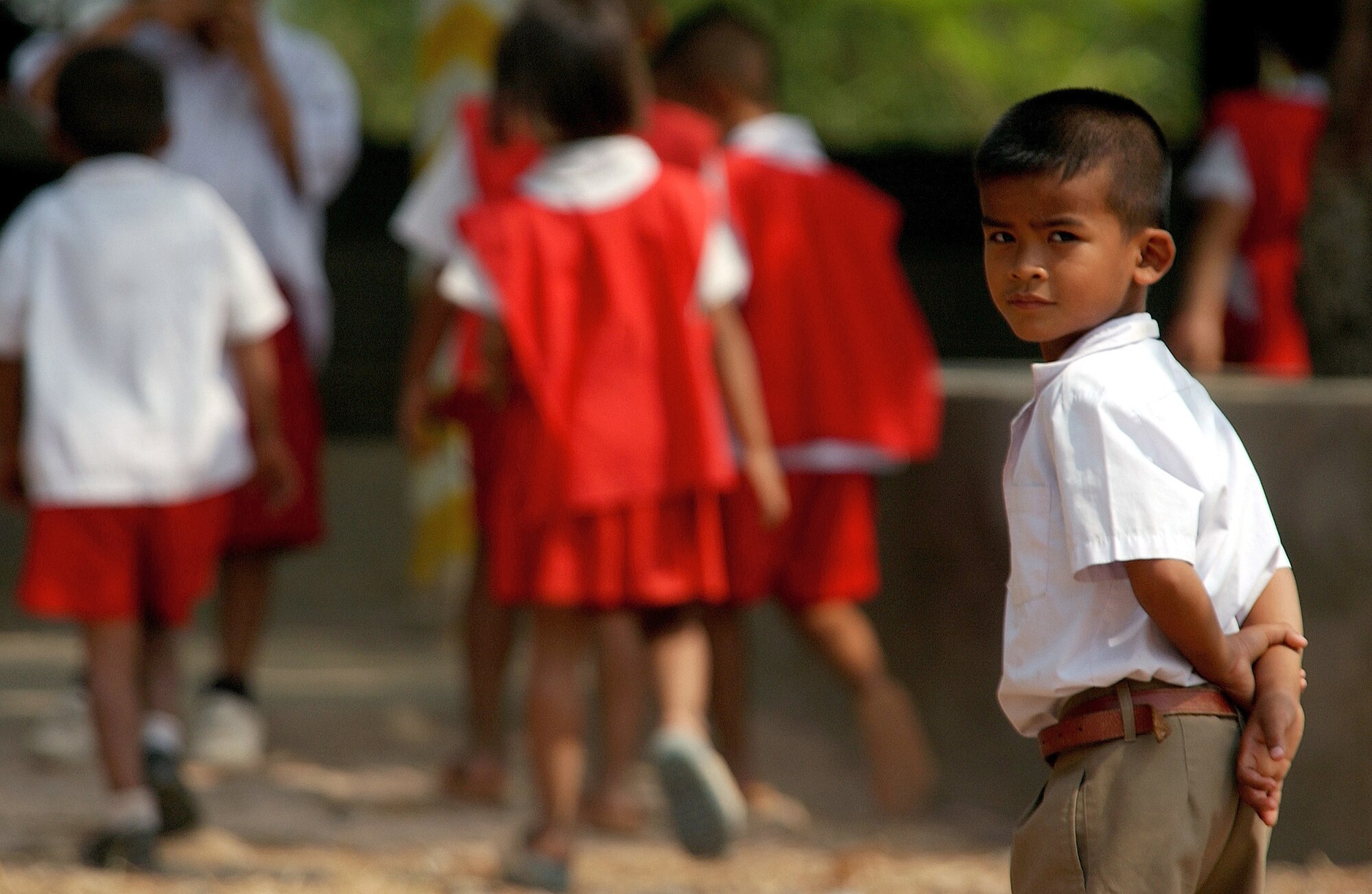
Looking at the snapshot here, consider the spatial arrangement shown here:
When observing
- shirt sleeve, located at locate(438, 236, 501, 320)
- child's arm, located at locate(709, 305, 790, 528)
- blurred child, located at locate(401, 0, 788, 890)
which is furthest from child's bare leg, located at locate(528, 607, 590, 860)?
shirt sleeve, located at locate(438, 236, 501, 320)

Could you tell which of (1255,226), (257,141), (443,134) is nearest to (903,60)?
(443,134)

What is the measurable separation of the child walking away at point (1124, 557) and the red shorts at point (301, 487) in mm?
2684

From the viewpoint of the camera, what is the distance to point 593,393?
129 inches

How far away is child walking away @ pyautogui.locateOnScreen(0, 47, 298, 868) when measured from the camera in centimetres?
334

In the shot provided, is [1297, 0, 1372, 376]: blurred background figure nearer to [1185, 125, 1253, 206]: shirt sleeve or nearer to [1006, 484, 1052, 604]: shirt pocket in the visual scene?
[1185, 125, 1253, 206]: shirt sleeve

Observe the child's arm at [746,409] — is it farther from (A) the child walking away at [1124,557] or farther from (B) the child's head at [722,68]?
(A) the child walking away at [1124,557]

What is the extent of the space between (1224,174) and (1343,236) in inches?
18.9

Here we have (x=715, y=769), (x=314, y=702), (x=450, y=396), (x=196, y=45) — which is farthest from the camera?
(x=314, y=702)

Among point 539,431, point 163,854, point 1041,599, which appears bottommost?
point 163,854

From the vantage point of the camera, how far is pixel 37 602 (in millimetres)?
3309

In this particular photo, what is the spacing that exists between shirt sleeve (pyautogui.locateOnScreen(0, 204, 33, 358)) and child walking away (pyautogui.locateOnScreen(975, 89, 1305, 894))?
2.18 meters

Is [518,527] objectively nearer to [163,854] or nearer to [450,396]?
[450,396]

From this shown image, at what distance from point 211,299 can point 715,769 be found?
1353 mm

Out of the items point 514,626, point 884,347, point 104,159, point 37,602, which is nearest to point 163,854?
point 37,602
